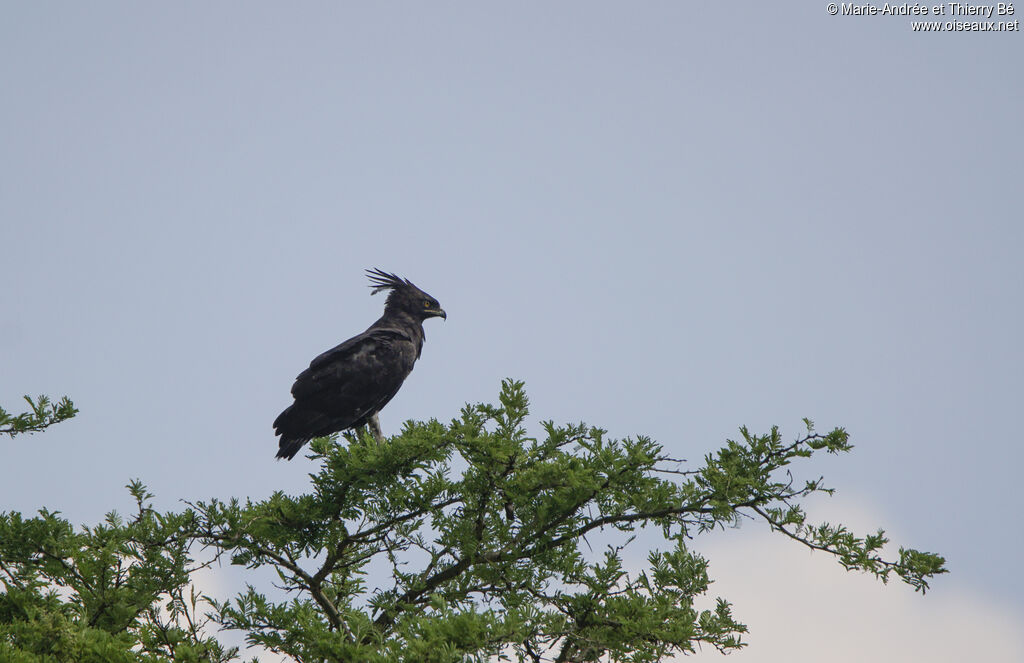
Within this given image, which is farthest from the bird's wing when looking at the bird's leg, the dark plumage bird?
the bird's leg

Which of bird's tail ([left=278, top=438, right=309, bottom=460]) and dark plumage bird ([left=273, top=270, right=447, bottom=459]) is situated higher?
dark plumage bird ([left=273, top=270, right=447, bottom=459])

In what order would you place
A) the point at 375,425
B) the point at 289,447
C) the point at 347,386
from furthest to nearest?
the point at 375,425, the point at 347,386, the point at 289,447

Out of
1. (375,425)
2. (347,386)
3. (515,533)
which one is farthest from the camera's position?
(375,425)

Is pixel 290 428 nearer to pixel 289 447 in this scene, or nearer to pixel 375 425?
pixel 289 447

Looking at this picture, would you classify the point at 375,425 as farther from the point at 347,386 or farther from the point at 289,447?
the point at 289,447

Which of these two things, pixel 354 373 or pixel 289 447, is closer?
pixel 289 447

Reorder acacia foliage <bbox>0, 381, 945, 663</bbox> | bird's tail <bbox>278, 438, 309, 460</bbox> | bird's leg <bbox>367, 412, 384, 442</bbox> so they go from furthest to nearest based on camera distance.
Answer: bird's leg <bbox>367, 412, 384, 442</bbox> → bird's tail <bbox>278, 438, 309, 460</bbox> → acacia foliage <bbox>0, 381, 945, 663</bbox>

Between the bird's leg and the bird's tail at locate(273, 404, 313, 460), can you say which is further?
the bird's leg

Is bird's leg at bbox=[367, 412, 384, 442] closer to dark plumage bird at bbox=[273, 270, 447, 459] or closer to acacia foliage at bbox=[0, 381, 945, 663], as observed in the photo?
dark plumage bird at bbox=[273, 270, 447, 459]

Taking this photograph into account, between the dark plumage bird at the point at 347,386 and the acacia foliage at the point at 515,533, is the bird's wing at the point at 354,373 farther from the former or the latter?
the acacia foliage at the point at 515,533

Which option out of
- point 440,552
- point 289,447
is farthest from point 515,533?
point 289,447

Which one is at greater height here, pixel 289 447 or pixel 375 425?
pixel 375 425

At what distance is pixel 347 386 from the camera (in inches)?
473

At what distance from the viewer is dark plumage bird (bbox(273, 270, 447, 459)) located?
11828 millimetres
